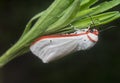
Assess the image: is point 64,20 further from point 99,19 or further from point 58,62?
point 58,62

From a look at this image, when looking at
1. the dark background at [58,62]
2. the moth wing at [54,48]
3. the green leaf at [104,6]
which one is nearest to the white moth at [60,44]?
the moth wing at [54,48]

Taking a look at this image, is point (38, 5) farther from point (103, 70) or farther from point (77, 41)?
point (77, 41)

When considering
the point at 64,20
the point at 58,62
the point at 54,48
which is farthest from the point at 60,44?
the point at 58,62

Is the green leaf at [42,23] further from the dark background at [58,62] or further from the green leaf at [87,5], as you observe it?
the dark background at [58,62]

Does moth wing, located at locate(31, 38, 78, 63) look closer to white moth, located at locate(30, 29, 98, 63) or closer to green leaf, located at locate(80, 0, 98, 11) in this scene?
white moth, located at locate(30, 29, 98, 63)

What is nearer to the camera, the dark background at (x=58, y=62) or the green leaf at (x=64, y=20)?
the green leaf at (x=64, y=20)

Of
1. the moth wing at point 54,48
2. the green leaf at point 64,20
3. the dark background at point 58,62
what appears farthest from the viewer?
the dark background at point 58,62

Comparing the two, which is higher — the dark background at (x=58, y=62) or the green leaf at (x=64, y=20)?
the green leaf at (x=64, y=20)

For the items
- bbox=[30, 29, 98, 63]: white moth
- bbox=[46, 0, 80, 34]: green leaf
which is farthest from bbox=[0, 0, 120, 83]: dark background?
bbox=[46, 0, 80, 34]: green leaf
